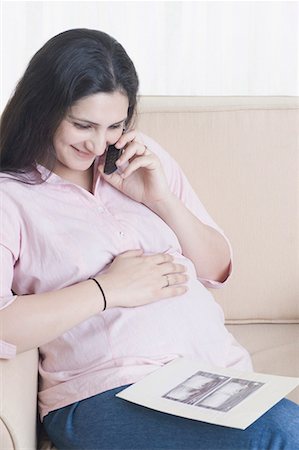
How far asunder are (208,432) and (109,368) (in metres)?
0.22

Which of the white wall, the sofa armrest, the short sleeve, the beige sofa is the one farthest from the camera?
the white wall

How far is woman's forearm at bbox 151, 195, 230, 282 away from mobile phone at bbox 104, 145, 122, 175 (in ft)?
0.37

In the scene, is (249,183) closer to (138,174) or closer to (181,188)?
(181,188)

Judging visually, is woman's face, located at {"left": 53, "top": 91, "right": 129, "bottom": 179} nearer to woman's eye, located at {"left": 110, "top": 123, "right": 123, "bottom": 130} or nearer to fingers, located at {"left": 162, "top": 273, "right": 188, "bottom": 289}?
woman's eye, located at {"left": 110, "top": 123, "right": 123, "bottom": 130}

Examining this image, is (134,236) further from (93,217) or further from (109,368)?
(109,368)

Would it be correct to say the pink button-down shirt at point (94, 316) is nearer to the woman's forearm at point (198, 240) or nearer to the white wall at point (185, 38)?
the woman's forearm at point (198, 240)

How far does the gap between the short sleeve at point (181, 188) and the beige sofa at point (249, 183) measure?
15 cm

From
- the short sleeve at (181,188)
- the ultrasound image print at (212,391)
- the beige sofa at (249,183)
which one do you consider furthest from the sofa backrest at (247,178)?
the ultrasound image print at (212,391)

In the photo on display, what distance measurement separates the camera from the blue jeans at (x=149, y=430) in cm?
137

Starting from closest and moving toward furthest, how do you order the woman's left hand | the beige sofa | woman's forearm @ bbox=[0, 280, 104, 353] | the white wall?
woman's forearm @ bbox=[0, 280, 104, 353]
the woman's left hand
the beige sofa
the white wall

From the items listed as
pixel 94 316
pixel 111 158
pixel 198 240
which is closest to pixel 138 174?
pixel 111 158

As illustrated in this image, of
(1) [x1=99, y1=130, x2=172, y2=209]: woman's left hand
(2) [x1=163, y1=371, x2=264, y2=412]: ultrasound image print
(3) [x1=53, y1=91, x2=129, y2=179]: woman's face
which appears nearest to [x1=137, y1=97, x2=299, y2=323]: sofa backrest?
(1) [x1=99, y1=130, x2=172, y2=209]: woman's left hand

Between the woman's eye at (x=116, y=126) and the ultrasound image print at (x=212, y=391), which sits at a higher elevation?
the woman's eye at (x=116, y=126)

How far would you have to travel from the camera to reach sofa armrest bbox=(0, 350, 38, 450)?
130 centimetres
